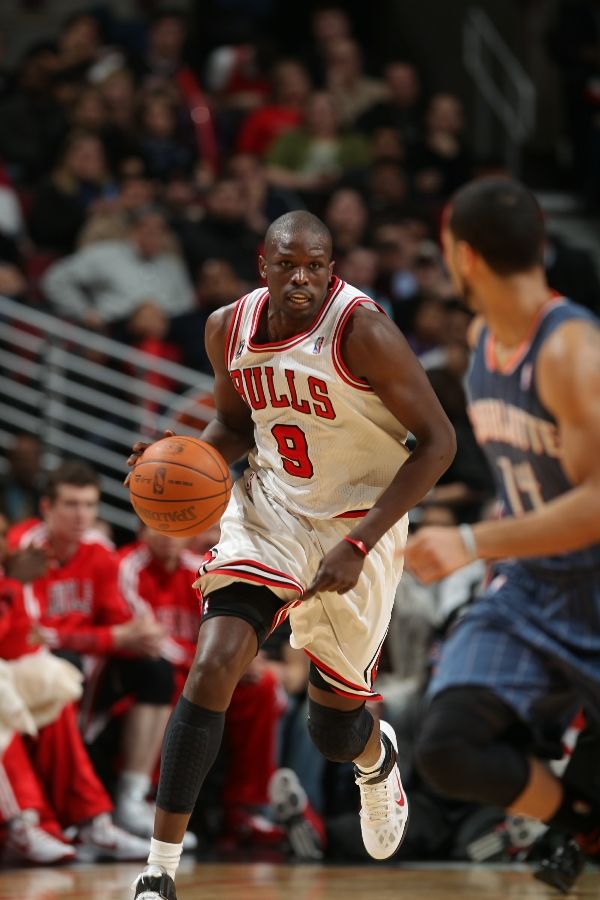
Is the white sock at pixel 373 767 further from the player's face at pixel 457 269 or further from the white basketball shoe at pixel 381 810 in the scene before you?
the player's face at pixel 457 269

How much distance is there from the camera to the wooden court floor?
507 centimetres

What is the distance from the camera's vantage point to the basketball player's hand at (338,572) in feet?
13.4

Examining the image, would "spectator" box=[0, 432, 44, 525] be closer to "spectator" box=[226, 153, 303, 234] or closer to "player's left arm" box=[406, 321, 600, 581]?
"spectator" box=[226, 153, 303, 234]

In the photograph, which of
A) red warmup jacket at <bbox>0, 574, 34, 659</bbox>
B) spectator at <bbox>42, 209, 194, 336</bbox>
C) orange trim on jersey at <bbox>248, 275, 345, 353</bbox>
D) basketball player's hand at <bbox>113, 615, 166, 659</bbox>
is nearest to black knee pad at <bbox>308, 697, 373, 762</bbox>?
orange trim on jersey at <bbox>248, 275, 345, 353</bbox>

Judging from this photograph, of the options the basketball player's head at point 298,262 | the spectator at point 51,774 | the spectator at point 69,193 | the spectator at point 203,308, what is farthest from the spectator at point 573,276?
the basketball player's head at point 298,262

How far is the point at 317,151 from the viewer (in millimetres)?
12625

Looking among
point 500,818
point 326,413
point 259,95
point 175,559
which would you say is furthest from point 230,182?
point 326,413

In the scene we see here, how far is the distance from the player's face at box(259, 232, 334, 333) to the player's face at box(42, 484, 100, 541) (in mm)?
2848

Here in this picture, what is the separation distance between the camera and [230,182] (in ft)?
36.7

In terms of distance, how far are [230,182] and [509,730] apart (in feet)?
24.2

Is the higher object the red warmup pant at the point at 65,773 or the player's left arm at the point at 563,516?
the player's left arm at the point at 563,516

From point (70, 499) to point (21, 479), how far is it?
1684 millimetres

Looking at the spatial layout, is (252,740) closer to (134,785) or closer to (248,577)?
(134,785)

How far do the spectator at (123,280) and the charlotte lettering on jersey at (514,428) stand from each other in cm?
540
